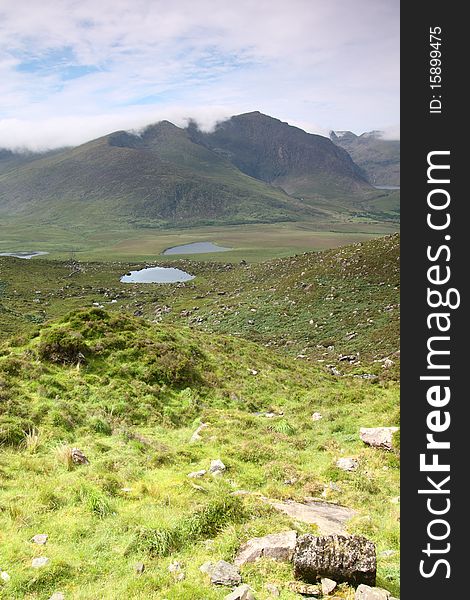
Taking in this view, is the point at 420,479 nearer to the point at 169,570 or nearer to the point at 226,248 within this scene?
the point at 169,570

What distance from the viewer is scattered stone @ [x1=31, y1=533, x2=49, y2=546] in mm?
8281

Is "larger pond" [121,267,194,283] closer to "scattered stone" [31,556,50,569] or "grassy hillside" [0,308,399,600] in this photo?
"grassy hillside" [0,308,399,600]

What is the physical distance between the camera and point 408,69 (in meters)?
5.91

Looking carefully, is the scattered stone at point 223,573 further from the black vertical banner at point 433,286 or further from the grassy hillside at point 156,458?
the black vertical banner at point 433,286

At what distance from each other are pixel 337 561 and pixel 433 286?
4.55 meters

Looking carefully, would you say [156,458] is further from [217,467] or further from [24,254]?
[24,254]

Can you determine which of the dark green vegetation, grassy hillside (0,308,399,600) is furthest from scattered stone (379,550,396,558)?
the dark green vegetation

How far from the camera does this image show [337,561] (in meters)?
6.86

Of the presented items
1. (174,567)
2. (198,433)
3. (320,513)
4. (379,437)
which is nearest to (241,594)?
(174,567)

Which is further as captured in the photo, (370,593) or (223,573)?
(223,573)

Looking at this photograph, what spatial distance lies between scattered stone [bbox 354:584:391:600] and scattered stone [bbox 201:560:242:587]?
6.16ft

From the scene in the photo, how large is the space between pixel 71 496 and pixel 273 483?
5140 mm

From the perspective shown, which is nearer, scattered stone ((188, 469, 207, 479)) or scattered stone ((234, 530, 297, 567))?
scattered stone ((234, 530, 297, 567))

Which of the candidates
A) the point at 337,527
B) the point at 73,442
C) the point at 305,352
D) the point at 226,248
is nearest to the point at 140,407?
the point at 73,442
